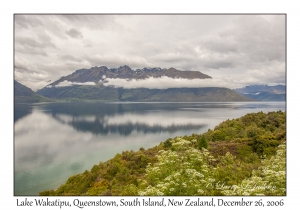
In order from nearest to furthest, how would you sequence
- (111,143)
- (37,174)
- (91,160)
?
(37,174)
(91,160)
(111,143)

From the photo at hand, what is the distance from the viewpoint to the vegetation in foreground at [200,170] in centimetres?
792

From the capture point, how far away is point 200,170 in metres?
9.67

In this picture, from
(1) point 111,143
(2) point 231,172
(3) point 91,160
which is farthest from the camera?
(1) point 111,143

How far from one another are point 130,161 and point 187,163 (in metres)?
16.3

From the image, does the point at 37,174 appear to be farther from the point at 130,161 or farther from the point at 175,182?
the point at 175,182

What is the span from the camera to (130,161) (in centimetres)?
2408

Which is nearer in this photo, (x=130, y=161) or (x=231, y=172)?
(x=231, y=172)

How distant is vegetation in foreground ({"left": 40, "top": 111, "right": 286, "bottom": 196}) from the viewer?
26.0ft
